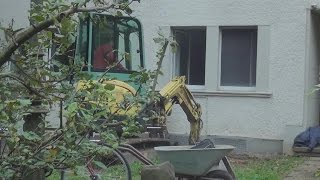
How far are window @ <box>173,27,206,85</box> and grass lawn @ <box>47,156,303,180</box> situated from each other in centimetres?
256

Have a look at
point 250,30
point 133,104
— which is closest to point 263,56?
point 250,30

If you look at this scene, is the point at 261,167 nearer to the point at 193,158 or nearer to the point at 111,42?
the point at 111,42

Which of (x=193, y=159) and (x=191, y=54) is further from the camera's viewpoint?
(x=191, y=54)

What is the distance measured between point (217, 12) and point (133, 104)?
10.5 metres

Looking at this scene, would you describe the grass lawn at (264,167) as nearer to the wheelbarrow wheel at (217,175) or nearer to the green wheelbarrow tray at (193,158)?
the wheelbarrow wheel at (217,175)

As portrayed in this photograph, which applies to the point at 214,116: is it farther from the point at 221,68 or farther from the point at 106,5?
the point at 106,5

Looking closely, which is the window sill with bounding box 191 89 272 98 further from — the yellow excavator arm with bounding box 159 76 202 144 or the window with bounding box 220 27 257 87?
the yellow excavator arm with bounding box 159 76 202 144

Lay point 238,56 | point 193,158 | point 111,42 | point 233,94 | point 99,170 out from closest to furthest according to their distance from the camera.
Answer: point 99,170, point 193,158, point 111,42, point 233,94, point 238,56

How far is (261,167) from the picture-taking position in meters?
11.3

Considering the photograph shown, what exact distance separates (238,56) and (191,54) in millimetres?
1112

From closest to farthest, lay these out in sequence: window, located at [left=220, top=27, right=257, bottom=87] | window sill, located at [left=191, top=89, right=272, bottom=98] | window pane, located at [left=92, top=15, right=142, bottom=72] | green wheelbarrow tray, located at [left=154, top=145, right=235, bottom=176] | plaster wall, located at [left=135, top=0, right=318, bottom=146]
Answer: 1. green wheelbarrow tray, located at [left=154, top=145, right=235, bottom=176]
2. window pane, located at [left=92, top=15, right=142, bottom=72]
3. plaster wall, located at [left=135, top=0, right=318, bottom=146]
4. window sill, located at [left=191, top=89, right=272, bottom=98]
5. window, located at [left=220, top=27, right=257, bottom=87]

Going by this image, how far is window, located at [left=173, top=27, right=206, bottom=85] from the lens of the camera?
47.5 feet

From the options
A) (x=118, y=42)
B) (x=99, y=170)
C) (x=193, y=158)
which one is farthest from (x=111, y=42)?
(x=99, y=170)

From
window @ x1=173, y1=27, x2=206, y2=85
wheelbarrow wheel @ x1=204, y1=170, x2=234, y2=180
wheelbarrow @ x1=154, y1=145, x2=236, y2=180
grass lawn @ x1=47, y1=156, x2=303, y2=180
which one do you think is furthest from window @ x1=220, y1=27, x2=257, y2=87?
wheelbarrow @ x1=154, y1=145, x2=236, y2=180
